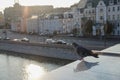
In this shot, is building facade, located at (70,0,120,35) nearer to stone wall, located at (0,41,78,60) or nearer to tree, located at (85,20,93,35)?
tree, located at (85,20,93,35)

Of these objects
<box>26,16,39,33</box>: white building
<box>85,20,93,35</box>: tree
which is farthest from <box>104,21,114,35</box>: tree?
<box>26,16,39,33</box>: white building

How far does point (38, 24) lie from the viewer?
80.8 meters

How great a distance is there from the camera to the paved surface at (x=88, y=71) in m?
5.83

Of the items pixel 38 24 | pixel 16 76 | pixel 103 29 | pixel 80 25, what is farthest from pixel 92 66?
pixel 38 24

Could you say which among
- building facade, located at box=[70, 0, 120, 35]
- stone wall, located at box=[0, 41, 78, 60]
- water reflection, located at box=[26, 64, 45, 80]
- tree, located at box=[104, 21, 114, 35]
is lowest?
water reflection, located at box=[26, 64, 45, 80]

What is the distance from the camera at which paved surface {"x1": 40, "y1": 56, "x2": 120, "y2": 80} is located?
5832 mm

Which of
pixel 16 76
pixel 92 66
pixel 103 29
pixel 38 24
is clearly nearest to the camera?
pixel 92 66

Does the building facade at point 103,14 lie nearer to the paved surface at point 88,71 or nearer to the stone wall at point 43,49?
the stone wall at point 43,49

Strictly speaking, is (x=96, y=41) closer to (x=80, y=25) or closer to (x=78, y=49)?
(x=80, y=25)

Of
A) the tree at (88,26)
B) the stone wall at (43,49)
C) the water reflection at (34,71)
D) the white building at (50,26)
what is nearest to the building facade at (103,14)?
the tree at (88,26)

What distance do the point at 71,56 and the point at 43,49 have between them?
7436 mm

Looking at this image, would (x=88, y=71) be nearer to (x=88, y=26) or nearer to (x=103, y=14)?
(x=103, y=14)

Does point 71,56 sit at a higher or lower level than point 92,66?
lower

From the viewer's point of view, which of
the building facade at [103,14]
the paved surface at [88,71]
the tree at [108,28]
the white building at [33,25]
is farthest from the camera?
the white building at [33,25]
